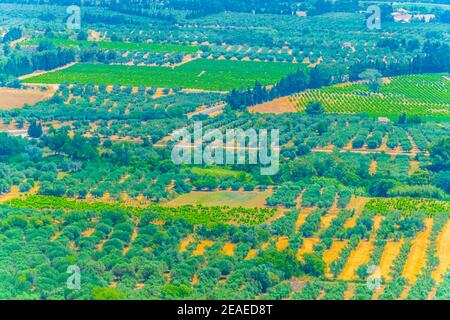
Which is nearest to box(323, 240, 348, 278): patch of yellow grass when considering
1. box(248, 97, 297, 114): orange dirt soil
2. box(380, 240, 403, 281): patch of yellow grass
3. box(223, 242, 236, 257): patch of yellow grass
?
box(380, 240, 403, 281): patch of yellow grass

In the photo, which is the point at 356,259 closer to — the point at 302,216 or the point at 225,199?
the point at 302,216

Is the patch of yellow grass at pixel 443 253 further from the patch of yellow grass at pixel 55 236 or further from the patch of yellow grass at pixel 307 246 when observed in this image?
the patch of yellow grass at pixel 55 236

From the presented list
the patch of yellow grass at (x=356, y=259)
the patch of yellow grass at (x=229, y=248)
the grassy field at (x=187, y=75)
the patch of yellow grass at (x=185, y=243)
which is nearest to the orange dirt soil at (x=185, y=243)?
the patch of yellow grass at (x=185, y=243)

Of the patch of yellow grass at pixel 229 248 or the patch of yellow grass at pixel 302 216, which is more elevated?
the patch of yellow grass at pixel 229 248

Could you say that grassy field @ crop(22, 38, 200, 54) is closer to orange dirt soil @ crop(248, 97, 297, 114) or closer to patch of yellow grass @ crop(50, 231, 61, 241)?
orange dirt soil @ crop(248, 97, 297, 114)

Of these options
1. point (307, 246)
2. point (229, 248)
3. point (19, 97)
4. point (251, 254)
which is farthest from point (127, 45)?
point (251, 254)
